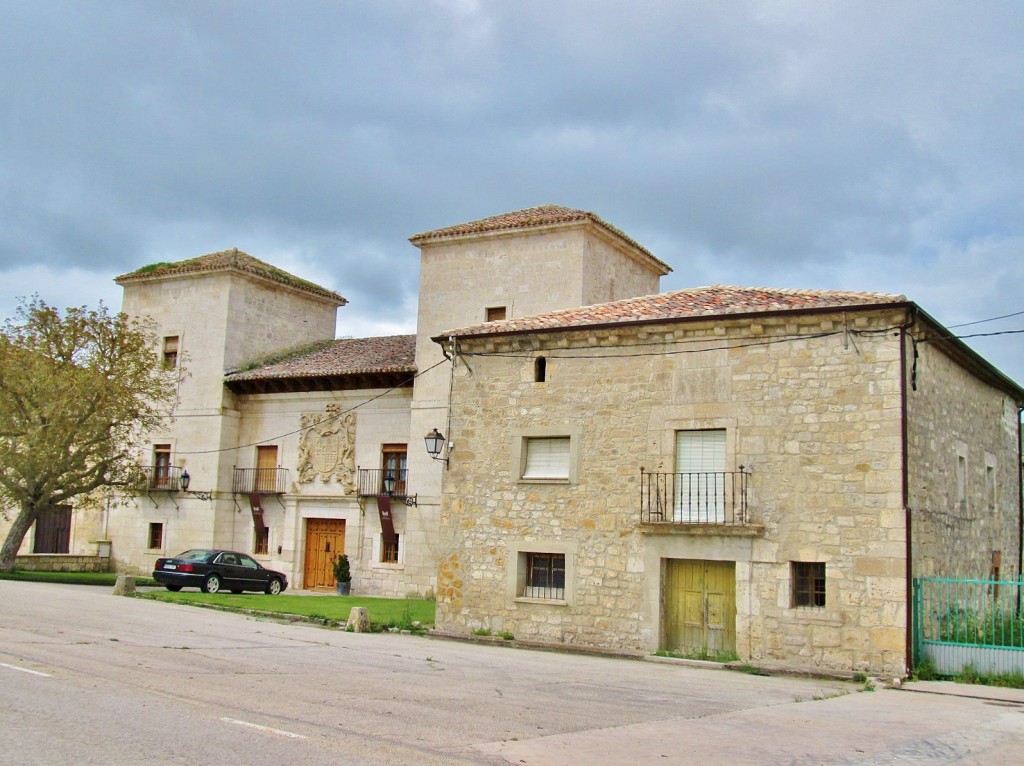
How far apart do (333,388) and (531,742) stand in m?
23.1

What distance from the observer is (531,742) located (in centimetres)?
838

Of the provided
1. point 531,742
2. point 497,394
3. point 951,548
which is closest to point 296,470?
point 497,394

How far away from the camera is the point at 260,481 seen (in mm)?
31562

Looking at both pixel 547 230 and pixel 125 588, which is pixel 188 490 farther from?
pixel 547 230

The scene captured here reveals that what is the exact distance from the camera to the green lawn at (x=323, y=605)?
20.0 m

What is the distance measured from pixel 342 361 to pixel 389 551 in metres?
6.10

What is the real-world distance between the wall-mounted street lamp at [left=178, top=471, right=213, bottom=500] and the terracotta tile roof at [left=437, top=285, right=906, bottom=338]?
51.3ft

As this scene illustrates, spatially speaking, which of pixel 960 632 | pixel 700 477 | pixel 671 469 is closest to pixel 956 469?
pixel 960 632

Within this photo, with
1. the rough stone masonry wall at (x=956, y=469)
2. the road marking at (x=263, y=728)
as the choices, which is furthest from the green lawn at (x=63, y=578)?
the road marking at (x=263, y=728)

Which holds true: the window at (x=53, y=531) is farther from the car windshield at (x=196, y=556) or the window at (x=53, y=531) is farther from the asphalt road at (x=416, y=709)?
the asphalt road at (x=416, y=709)

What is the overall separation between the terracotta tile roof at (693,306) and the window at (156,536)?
18.0 m

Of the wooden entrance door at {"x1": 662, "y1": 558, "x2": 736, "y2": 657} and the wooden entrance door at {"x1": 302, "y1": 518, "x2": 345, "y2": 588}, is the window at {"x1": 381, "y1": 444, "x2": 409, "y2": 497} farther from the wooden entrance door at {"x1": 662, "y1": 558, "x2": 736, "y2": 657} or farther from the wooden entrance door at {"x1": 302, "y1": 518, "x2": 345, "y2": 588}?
the wooden entrance door at {"x1": 662, "y1": 558, "x2": 736, "y2": 657}

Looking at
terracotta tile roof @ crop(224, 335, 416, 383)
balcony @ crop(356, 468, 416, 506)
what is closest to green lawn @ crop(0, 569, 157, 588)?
balcony @ crop(356, 468, 416, 506)

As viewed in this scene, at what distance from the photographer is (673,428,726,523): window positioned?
53.9 feet
